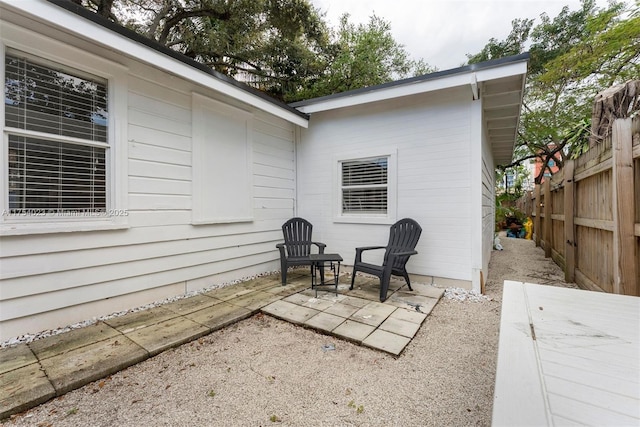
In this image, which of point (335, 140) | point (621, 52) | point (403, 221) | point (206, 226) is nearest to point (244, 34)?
point (335, 140)

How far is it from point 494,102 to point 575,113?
8.95 metres

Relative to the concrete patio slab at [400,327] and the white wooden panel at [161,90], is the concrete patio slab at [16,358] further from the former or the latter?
the concrete patio slab at [400,327]

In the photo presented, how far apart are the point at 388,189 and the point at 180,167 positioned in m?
3.11

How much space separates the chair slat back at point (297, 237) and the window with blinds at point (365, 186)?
0.82 metres

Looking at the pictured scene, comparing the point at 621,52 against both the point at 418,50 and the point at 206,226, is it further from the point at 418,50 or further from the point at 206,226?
the point at 206,226

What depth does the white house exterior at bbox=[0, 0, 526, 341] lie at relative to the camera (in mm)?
2334

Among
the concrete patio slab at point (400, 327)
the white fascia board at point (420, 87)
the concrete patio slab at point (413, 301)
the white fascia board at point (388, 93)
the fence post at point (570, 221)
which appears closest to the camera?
the concrete patio slab at point (400, 327)

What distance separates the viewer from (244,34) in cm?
698

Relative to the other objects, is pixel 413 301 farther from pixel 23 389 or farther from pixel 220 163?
pixel 23 389

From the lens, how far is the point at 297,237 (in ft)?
14.9

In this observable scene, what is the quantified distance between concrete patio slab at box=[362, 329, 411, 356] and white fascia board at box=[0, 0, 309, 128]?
11.3ft

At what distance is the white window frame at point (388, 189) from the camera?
169 inches

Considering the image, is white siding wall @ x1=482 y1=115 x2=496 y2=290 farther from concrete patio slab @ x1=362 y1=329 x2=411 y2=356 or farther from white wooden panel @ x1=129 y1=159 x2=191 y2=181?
white wooden panel @ x1=129 y1=159 x2=191 y2=181

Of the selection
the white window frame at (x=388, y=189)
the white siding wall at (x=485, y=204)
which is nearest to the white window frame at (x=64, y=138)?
the white window frame at (x=388, y=189)
